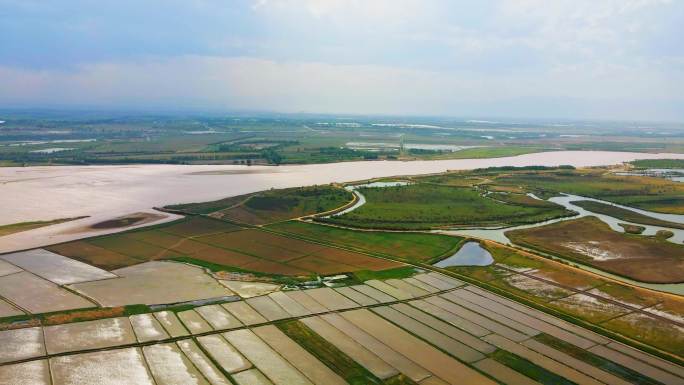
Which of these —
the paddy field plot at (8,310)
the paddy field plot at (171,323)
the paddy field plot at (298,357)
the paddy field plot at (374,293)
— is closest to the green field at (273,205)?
the paddy field plot at (374,293)

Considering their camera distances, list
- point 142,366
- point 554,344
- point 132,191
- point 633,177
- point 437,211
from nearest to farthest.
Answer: point 142,366 → point 554,344 → point 437,211 → point 132,191 → point 633,177

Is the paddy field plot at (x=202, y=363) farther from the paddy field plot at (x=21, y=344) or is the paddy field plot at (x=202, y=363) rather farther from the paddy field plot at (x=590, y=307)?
the paddy field plot at (x=590, y=307)

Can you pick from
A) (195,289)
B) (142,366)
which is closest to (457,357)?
(142,366)

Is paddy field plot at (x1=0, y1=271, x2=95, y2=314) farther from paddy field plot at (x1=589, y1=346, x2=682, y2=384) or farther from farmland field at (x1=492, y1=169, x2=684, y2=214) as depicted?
farmland field at (x1=492, y1=169, x2=684, y2=214)

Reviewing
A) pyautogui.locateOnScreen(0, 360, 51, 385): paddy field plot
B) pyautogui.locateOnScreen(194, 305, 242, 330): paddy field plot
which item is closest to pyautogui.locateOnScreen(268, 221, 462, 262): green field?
pyautogui.locateOnScreen(194, 305, 242, 330): paddy field plot

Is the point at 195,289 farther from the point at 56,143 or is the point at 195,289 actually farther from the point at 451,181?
the point at 56,143

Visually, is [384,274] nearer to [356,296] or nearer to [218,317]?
[356,296]
